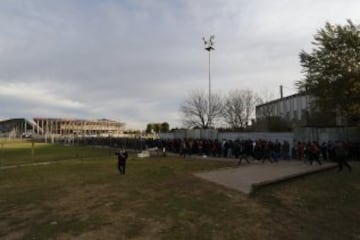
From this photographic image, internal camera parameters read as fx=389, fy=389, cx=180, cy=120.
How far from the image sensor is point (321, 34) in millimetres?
31750

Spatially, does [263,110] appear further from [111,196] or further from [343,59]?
[111,196]

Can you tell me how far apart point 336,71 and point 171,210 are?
24152mm

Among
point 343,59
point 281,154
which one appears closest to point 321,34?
point 343,59

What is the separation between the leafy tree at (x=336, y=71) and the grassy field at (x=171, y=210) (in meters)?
14.6

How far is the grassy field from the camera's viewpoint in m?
8.98

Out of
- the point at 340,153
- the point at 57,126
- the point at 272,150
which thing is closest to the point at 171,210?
the point at 340,153

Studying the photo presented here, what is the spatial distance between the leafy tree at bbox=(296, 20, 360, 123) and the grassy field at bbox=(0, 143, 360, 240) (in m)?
14.6

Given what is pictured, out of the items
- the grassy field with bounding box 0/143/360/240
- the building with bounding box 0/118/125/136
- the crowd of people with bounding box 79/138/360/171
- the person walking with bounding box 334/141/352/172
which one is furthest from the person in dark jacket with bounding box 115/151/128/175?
the building with bounding box 0/118/125/136

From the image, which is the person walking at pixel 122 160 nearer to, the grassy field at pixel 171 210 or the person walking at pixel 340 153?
the grassy field at pixel 171 210

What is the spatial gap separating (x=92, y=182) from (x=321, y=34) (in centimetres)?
2403

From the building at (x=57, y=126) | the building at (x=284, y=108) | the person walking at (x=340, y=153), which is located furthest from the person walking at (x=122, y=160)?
the building at (x=57, y=126)

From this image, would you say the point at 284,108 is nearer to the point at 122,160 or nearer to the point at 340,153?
the point at 340,153

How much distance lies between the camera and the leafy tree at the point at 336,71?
29312 millimetres

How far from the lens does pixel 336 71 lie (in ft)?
99.6
